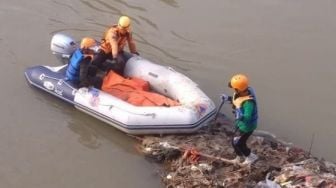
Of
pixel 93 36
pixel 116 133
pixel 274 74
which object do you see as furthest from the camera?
pixel 93 36

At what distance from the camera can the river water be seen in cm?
759

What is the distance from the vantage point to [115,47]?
8.39 meters

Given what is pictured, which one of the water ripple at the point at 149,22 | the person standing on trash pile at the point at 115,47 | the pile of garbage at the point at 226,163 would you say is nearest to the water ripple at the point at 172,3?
the water ripple at the point at 149,22

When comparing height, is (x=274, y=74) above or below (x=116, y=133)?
above

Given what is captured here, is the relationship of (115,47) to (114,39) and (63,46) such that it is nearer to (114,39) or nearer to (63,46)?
(114,39)

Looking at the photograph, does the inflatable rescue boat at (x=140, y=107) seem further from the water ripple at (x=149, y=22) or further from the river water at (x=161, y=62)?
the water ripple at (x=149, y=22)

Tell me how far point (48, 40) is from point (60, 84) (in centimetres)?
194

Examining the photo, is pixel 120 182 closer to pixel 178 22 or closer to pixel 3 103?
pixel 3 103

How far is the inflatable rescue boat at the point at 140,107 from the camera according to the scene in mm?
7617

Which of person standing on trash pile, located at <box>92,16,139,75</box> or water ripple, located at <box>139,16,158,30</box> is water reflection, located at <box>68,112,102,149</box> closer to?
person standing on trash pile, located at <box>92,16,139,75</box>

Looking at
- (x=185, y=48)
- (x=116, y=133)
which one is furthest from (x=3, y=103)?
(x=185, y=48)

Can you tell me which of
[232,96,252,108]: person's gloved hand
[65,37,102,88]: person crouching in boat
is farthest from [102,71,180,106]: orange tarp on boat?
[232,96,252,108]: person's gloved hand

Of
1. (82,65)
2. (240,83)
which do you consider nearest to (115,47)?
(82,65)

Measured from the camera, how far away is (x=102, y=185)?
287 inches
